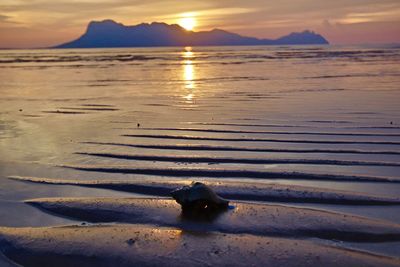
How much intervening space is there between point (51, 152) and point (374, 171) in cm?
632

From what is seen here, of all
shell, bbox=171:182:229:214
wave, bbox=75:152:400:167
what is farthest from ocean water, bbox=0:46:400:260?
shell, bbox=171:182:229:214

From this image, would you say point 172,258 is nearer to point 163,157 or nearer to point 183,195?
point 183,195

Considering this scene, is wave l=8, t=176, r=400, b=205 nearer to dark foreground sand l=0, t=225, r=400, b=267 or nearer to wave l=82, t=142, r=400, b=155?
dark foreground sand l=0, t=225, r=400, b=267

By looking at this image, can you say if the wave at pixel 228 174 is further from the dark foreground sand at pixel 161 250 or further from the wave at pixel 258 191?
the dark foreground sand at pixel 161 250

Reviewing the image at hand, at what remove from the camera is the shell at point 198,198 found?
20.2ft

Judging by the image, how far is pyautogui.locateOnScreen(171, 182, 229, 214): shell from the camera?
242 inches

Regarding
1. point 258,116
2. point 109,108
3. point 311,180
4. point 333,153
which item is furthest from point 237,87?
point 311,180

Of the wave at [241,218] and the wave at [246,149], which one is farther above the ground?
the wave at [241,218]

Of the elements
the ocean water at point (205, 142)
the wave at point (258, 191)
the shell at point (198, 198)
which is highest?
the shell at point (198, 198)

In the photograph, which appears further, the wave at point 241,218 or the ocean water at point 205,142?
the ocean water at point 205,142

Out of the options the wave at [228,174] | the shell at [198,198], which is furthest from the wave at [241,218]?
the wave at [228,174]

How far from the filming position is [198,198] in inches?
242

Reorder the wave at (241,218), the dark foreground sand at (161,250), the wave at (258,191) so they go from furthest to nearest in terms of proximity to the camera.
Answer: the wave at (258,191) → the wave at (241,218) → the dark foreground sand at (161,250)

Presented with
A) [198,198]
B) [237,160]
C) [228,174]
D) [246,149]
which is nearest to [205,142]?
[246,149]
